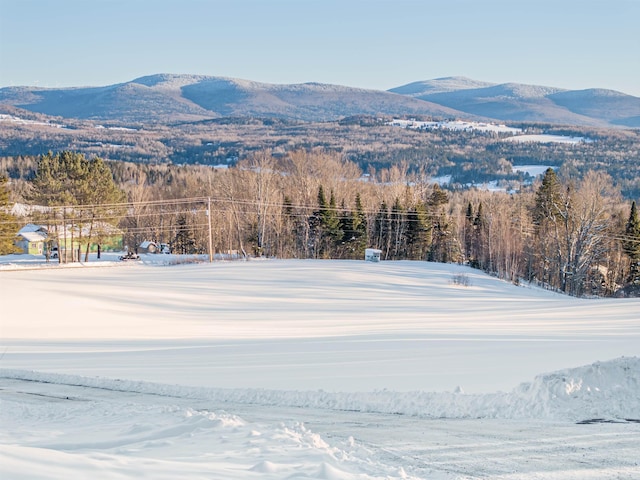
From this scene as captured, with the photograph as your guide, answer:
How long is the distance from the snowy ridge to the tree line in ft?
137

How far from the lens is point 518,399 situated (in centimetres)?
1002

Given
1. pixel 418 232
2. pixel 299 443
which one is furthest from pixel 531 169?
pixel 299 443

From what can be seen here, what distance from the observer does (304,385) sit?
37.8 ft

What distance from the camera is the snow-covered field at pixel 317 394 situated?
7.46 metres

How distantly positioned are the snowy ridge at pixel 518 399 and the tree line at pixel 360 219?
4188cm

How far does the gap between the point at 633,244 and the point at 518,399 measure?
171 feet

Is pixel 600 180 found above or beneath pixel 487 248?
above

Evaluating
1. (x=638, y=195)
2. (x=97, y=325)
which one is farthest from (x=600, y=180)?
(x=638, y=195)

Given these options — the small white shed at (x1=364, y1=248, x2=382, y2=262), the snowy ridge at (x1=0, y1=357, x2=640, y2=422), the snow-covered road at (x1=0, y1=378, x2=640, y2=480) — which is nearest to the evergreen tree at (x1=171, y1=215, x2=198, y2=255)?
the small white shed at (x1=364, y1=248, x2=382, y2=262)

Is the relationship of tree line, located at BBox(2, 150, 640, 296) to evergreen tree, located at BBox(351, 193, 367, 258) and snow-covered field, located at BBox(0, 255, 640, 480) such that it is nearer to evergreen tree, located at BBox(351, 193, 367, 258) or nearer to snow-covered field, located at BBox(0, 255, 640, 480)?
evergreen tree, located at BBox(351, 193, 367, 258)

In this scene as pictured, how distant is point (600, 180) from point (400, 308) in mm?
40402

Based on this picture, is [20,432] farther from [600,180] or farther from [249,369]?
[600,180]

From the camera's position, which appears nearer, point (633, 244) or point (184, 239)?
point (633, 244)

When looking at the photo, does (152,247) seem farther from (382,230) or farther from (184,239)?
(382,230)
